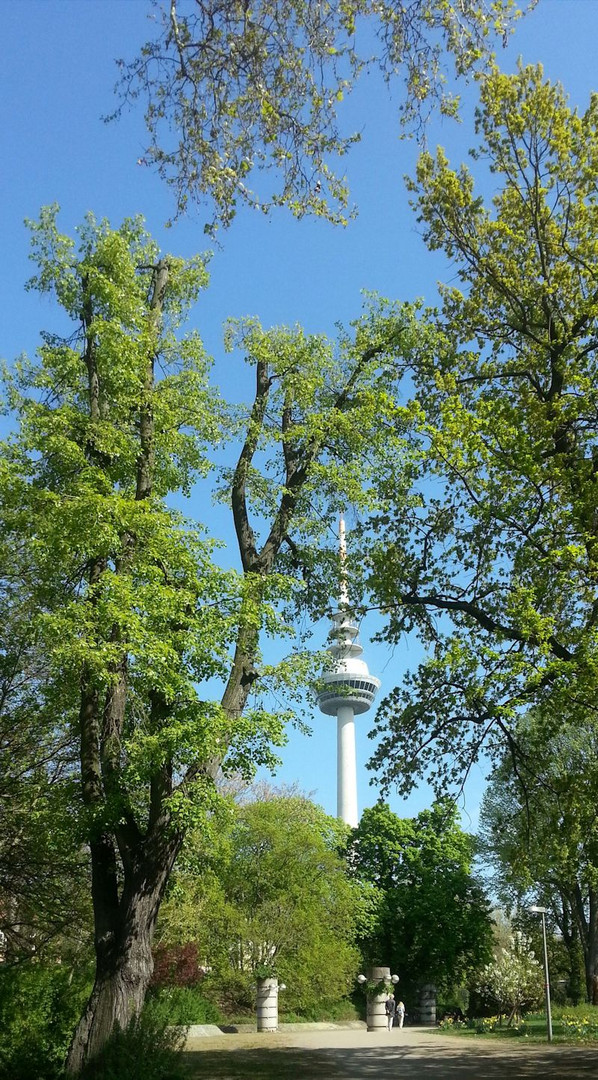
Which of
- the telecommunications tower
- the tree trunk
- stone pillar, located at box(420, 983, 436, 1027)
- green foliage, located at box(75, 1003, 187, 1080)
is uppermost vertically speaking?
the telecommunications tower

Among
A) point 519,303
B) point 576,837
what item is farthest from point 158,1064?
point 519,303

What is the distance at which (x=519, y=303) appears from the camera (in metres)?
12.5

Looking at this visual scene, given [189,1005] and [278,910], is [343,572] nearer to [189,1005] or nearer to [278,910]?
[189,1005]

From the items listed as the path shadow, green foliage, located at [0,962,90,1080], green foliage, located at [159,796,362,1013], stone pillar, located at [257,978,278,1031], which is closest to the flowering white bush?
green foliage, located at [159,796,362,1013]

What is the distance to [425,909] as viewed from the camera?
4369cm

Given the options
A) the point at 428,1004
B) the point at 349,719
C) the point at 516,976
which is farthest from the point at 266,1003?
the point at 349,719

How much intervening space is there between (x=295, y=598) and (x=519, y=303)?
19.9 ft

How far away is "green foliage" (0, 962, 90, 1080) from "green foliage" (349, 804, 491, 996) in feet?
93.8

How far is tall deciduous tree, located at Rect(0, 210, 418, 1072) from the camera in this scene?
1142 cm

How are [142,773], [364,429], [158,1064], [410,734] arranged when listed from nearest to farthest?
[158,1064] → [142,773] → [410,734] → [364,429]

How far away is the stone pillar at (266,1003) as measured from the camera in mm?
28000

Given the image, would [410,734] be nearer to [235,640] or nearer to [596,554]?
[235,640]

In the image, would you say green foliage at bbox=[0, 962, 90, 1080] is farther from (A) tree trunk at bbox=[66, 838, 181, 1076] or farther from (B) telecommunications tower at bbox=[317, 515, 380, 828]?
(B) telecommunications tower at bbox=[317, 515, 380, 828]

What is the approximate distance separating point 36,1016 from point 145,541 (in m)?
8.32
